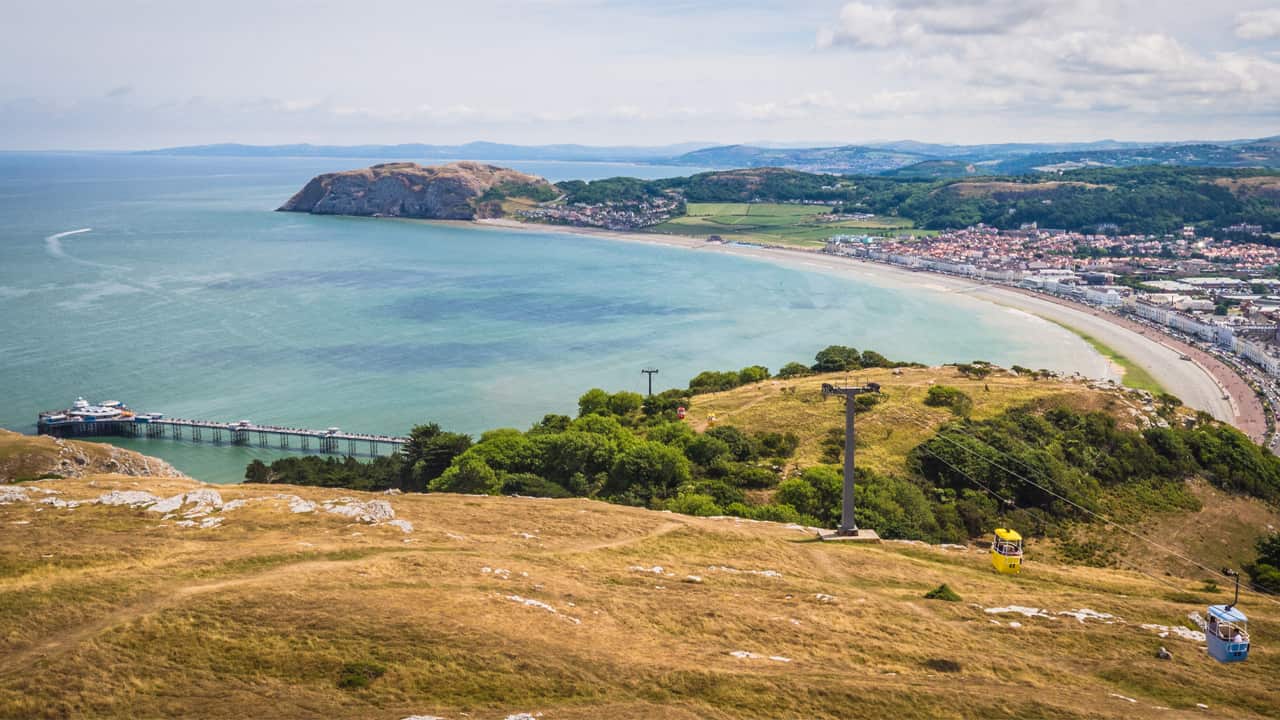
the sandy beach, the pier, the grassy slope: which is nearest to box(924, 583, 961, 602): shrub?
the grassy slope

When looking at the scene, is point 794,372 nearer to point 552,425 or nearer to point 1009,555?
point 552,425

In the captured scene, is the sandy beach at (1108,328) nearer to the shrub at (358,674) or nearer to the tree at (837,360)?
the tree at (837,360)

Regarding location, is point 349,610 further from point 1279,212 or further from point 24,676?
point 1279,212

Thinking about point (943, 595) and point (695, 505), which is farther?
point (695, 505)

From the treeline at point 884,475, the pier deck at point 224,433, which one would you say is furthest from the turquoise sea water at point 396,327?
the treeline at point 884,475

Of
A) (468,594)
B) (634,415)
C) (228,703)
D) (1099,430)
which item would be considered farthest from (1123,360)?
(228,703)

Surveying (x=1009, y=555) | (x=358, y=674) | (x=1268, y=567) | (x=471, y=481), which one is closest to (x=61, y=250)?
(x=471, y=481)
